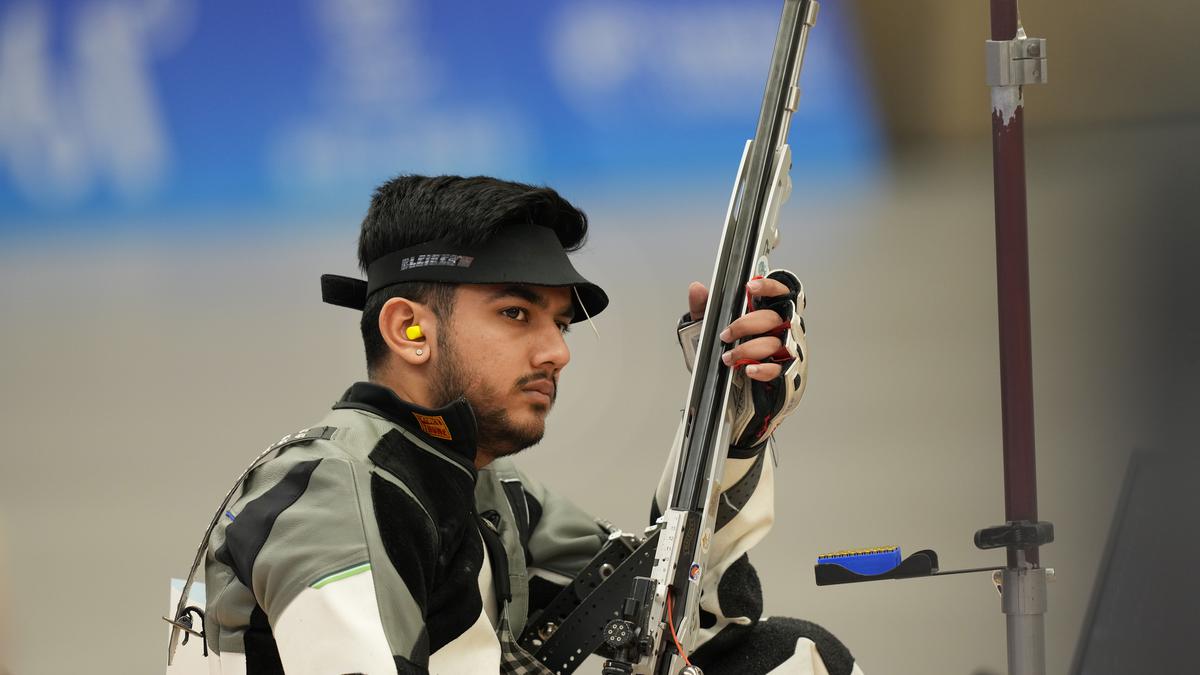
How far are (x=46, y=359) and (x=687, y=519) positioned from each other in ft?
4.76

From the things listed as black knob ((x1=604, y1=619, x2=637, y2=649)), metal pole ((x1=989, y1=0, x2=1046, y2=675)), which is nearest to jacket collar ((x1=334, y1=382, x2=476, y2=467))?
black knob ((x1=604, y1=619, x2=637, y2=649))

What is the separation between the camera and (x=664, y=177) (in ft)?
6.73

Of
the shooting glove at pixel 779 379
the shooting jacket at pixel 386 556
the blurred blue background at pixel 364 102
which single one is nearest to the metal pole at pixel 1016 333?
the shooting glove at pixel 779 379

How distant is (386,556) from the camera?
3.51ft

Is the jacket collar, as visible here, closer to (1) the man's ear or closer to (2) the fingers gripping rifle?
(1) the man's ear

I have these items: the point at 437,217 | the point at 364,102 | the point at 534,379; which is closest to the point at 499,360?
the point at 534,379

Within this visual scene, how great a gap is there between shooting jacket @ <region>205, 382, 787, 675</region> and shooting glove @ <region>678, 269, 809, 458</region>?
0.32 ft

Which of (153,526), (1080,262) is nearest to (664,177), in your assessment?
(1080,262)

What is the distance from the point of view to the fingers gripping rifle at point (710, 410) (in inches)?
47.6

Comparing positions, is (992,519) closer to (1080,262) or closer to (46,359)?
(1080,262)

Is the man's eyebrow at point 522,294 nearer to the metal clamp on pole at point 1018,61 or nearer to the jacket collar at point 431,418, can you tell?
the jacket collar at point 431,418

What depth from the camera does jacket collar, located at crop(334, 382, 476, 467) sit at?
1.23m

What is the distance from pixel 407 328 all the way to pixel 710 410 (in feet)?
1.06

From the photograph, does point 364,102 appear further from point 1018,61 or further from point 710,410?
point 1018,61
